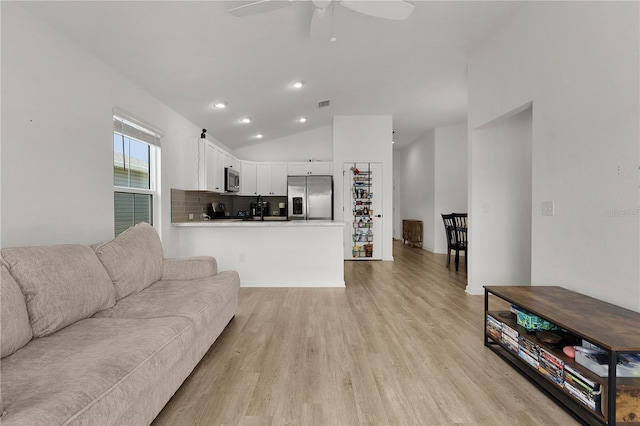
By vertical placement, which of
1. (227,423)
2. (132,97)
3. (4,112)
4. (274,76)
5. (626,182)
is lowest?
(227,423)

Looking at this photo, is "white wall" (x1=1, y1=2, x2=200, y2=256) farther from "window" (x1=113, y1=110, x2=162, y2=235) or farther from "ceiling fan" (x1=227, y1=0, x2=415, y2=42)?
"ceiling fan" (x1=227, y1=0, x2=415, y2=42)

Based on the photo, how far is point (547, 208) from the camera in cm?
250

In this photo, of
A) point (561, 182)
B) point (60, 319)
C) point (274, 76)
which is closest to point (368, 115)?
point (274, 76)

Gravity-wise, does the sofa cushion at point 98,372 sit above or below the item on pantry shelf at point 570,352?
above

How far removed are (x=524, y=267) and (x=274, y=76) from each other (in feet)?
13.3

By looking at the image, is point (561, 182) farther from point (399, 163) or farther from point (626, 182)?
point (399, 163)

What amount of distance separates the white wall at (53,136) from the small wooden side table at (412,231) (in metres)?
7.29

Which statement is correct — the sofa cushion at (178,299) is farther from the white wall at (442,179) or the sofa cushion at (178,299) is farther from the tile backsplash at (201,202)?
the white wall at (442,179)

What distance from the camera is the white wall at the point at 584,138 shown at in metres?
1.82

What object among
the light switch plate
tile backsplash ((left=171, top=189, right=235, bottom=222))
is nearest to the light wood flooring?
the light switch plate

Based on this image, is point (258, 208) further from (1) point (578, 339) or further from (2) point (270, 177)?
(1) point (578, 339)

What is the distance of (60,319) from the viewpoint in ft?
5.26

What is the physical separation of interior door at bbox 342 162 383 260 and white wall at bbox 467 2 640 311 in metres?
3.64

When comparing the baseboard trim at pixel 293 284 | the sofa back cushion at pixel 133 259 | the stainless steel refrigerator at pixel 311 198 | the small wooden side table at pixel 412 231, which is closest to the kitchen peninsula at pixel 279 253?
the baseboard trim at pixel 293 284
